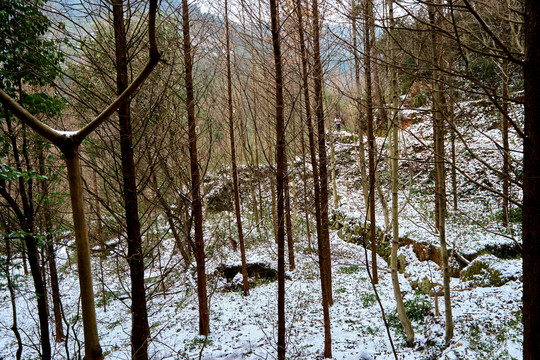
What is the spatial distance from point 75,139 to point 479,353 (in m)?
6.06

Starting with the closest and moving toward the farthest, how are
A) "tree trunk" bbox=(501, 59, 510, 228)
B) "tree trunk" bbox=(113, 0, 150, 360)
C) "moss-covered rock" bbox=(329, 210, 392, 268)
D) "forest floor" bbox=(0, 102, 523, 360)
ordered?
"tree trunk" bbox=(501, 59, 510, 228) < "tree trunk" bbox=(113, 0, 150, 360) < "forest floor" bbox=(0, 102, 523, 360) < "moss-covered rock" bbox=(329, 210, 392, 268)

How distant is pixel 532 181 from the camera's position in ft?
4.24

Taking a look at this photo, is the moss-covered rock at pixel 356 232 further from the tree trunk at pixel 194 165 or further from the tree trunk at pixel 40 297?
the tree trunk at pixel 40 297

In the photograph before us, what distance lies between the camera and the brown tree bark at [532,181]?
1.27 metres

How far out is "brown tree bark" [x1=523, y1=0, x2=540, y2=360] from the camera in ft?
4.16

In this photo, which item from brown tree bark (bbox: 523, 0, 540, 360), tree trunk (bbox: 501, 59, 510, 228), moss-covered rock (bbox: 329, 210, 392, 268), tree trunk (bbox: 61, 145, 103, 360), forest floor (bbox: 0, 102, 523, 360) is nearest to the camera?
tree trunk (bbox: 61, 145, 103, 360)

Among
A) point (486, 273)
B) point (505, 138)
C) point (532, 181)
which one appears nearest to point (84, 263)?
point (532, 181)

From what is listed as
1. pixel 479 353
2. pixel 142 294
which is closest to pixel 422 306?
pixel 479 353

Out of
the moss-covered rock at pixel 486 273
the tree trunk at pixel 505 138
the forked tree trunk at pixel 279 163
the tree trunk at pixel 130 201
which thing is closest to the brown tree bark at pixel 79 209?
the tree trunk at pixel 505 138

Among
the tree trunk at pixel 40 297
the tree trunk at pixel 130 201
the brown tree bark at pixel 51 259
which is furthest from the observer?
the brown tree bark at pixel 51 259

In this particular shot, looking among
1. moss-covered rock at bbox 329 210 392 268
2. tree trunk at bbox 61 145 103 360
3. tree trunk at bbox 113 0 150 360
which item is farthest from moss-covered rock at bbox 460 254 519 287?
tree trunk at bbox 61 145 103 360

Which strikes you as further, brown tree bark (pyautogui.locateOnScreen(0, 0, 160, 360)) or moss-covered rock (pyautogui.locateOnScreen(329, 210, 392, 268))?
moss-covered rock (pyautogui.locateOnScreen(329, 210, 392, 268))

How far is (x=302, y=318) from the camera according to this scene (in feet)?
24.6

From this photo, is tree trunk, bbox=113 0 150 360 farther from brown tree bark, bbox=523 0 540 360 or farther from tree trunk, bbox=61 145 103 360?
brown tree bark, bbox=523 0 540 360
